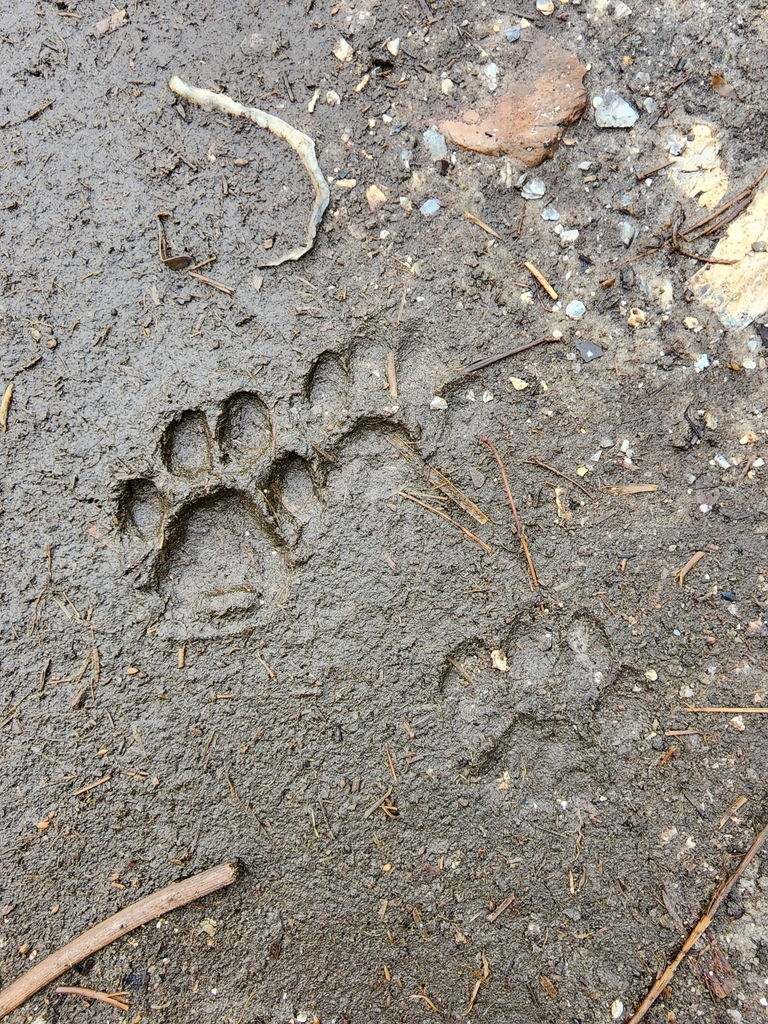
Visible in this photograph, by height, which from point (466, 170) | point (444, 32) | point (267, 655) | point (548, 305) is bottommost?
point (267, 655)

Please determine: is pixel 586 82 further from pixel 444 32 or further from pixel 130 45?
pixel 130 45

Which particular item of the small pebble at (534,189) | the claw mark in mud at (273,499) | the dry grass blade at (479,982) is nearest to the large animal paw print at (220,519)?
the claw mark in mud at (273,499)

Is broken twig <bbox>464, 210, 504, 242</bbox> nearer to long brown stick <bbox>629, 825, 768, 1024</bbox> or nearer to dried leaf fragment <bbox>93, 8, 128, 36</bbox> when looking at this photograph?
dried leaf fragment <bbox>93, 8, 128, 36</bbox>

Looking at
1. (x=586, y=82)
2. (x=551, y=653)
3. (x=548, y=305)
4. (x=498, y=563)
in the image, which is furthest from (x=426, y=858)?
(x=586, y=82)

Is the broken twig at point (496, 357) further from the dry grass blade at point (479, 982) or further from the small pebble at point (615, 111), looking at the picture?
the dry grass blade at point (479, 982)

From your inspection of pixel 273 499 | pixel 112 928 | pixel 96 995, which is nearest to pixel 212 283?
pixel 273 499

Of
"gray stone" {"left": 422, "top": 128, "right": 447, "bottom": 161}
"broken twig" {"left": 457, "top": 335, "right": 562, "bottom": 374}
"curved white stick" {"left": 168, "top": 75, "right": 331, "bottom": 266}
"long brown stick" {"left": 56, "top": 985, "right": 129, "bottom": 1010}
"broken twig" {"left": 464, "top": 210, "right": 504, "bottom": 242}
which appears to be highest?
"curved white stick" {"left": 168, "top": 75, "right": 331, "bottom": 266}

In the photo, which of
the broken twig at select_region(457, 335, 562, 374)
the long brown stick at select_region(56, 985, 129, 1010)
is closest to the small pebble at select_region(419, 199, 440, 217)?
the broken twig at select_region(457, 335, 562, 374)
